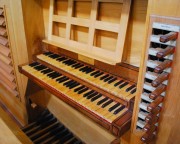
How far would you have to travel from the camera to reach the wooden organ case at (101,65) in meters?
0.89

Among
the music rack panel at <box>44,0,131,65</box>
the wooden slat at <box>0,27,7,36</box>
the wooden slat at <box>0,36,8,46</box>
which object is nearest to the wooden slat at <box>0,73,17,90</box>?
the wooden slat at <box>0,36,8,46</box>

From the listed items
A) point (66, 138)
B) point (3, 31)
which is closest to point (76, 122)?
point (66, 138)

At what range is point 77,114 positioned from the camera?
1997 millimetres

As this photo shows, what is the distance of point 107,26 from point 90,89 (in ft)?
1.54

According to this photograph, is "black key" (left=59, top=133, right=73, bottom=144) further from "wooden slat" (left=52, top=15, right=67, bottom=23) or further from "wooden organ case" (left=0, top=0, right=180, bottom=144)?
"wooden slat" (left=52, top=15, right=67, bottom=23)

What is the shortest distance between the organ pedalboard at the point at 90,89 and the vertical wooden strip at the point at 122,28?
0.21 m

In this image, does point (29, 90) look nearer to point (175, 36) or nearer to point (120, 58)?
point (120, 58)

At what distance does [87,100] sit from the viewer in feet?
4.20

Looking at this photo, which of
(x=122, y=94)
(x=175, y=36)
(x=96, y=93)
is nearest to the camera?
(x=175, y=36)

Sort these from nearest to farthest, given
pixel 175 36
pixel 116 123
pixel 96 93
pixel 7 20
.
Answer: pixel 175 36
pixel 116 123
pixel 96 93
pixel 7 20

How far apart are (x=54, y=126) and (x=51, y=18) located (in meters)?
1.19

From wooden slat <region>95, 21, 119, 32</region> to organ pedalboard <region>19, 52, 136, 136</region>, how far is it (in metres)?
0.35

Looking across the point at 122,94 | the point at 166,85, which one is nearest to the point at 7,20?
the point at 122,94

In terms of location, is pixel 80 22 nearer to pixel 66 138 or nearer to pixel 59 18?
pixel 59 18
